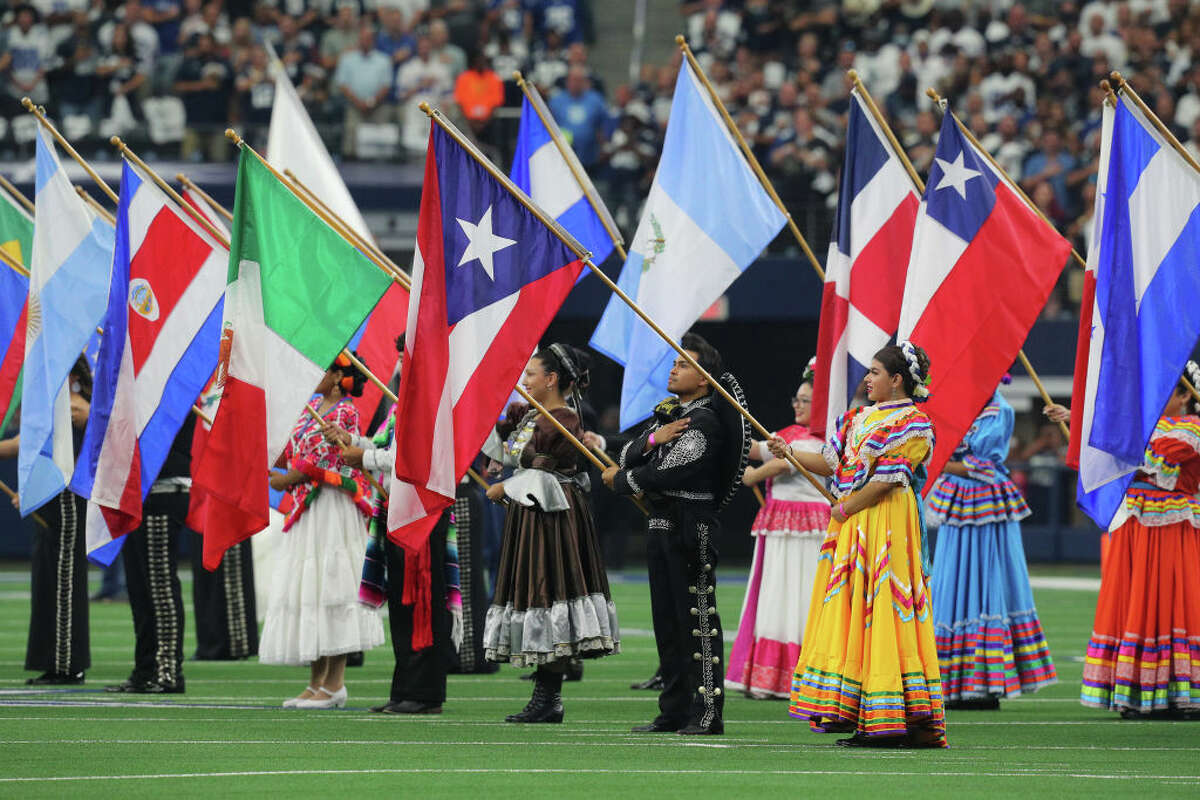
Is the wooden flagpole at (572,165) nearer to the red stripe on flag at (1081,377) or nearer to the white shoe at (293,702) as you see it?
the white shoe at (293,702)

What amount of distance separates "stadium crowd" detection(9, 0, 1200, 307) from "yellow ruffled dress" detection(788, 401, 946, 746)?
14347mm

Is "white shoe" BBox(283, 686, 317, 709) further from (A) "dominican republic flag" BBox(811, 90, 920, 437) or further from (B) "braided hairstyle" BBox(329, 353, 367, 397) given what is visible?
(A) "dominican republic flag" BBox(811, 90, 920, 437)

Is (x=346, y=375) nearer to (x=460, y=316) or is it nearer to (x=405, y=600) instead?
(x=405, y=600)

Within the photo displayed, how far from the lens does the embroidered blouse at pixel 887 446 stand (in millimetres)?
10219

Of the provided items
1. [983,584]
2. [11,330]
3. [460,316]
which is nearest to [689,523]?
[460,316]

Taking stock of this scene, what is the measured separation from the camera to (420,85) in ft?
90.1

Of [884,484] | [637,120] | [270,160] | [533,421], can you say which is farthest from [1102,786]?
[637,120]

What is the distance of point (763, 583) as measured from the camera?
45.1 feet

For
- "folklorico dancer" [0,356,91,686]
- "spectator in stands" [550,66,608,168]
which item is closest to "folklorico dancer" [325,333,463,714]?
"folklorico dancer" [0,356,91,686]

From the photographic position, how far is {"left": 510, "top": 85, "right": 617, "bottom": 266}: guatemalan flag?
1514 centimetres

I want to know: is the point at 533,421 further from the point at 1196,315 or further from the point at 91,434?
the point at 1196,315

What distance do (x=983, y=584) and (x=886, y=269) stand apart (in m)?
2.08

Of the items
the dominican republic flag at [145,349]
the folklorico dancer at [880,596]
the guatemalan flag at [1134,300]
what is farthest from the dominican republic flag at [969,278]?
the dominican republic flag at [145,349]

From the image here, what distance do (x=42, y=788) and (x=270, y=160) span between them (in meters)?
10.8
